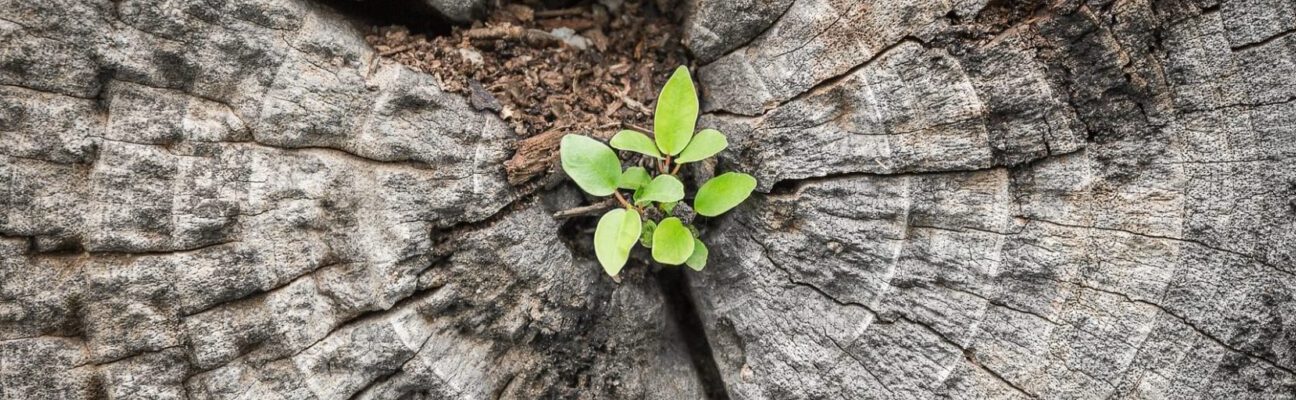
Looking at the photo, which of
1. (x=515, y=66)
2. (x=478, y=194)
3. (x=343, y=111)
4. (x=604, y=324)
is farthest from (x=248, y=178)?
(x=604, y=324)

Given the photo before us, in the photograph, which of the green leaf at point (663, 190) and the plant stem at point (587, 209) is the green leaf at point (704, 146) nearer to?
the green leaf at point (663, 190)

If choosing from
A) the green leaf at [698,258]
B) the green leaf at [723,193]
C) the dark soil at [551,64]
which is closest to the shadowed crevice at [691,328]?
the green leaf at [698,258]

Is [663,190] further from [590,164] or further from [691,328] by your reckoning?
[691,328]

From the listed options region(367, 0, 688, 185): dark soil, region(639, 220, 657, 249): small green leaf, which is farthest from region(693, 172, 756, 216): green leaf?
region(367, 0, 688, 185): dark soil

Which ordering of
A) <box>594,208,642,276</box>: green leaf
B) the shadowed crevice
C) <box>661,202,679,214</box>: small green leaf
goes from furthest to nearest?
the shadowed crevice → <box>661,202,679,214</box>: small green leaf → <box>594,208,642,276</box>: green leaf

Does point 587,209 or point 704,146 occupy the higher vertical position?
point 704,146

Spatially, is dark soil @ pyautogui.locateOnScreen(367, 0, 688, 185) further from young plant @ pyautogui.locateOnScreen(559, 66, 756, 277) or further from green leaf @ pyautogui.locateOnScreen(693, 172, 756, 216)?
green leaf @ pyautogui.locateOnScreen(693, 172, 756, 216)

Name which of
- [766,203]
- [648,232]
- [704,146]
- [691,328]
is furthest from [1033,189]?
[691,328]
